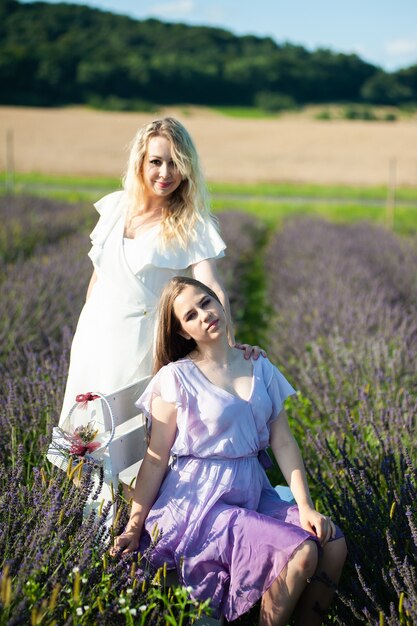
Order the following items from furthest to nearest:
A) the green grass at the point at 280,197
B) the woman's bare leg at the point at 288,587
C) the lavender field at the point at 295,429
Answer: the green grass at the point at 280,197 < the woman's bare leg at the point at 288,587 < the lavender field at the point at 295,429

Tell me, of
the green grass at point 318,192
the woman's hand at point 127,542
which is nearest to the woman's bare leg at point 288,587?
the woman's hand at point 127,542

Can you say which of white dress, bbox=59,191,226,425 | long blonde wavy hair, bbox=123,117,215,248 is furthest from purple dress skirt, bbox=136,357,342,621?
long blonde wavy hair, bbox=123,117,215,248

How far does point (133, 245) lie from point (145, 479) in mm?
871

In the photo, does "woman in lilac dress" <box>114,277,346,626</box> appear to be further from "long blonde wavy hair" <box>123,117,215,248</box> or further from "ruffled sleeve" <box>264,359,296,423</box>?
"long blonde wavy hair" <box>123,117,215,248</box>

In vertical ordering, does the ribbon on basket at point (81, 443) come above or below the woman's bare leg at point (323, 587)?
above

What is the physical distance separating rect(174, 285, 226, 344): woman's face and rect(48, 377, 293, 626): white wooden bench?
0.93 ft

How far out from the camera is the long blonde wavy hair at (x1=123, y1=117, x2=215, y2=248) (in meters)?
2.73

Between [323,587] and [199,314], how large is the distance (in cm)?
86

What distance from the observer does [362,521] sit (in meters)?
2.43

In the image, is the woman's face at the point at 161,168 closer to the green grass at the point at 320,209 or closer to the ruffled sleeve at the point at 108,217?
the ruffled sleeve at the point at 108,217

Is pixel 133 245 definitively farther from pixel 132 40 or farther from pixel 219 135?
pixel 132 40

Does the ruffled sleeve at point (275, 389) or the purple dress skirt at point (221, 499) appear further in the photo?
the ruffled sleeve at point (275, 389)

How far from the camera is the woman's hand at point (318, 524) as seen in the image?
2094 mm

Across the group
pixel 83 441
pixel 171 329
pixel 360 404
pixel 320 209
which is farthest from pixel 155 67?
pixel 83 441
